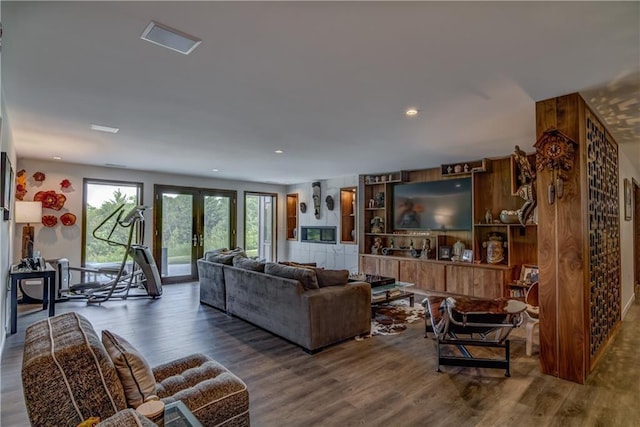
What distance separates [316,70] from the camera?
2408 millimetres

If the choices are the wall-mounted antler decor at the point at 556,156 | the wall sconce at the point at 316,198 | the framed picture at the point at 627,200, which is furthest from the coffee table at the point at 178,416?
the wall sconce at the point at 316,198

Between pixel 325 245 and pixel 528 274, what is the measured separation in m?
4.50

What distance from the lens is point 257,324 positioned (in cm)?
417

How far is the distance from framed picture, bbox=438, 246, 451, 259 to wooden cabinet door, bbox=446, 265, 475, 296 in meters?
0.44

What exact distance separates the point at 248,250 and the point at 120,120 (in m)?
5.82

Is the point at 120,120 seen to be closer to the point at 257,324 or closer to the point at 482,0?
the point at 257,324

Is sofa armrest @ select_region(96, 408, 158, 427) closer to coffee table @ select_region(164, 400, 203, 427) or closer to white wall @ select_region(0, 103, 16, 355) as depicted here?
coffee table @ select_region(164, 400, 203, 427)

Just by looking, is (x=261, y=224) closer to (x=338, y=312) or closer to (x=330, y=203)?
(x=330, y=203)

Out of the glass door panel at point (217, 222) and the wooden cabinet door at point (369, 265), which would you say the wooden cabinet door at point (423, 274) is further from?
the glass door panel at point (217, 222)

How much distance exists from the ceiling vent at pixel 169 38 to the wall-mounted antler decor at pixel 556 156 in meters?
2.88

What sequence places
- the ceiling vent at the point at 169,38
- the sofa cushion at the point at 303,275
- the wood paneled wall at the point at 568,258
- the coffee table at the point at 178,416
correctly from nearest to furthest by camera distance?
1. the coffee table at the point at 178,416
2. the ceiling vent at the point at 169,38
3. the wood paneled wall at the point at 568,258
4. the sofa cushion at the point at 303,275

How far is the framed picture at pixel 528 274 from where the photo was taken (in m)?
5.18

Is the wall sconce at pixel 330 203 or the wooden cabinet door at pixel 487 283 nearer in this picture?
the wooden cabinet door at pixel 487 283

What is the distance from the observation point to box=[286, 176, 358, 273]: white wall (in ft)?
25.8
